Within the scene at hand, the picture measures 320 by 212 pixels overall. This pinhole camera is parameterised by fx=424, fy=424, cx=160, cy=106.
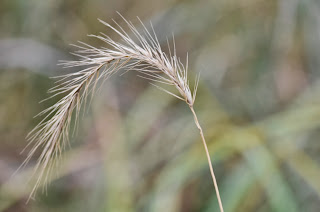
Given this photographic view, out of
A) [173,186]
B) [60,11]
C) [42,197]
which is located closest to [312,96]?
[173,186]

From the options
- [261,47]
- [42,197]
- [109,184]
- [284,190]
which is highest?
[261,47]

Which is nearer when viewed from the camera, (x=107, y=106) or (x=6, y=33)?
(x=107, y=106)

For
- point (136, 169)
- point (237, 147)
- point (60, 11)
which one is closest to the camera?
point (237, 147)

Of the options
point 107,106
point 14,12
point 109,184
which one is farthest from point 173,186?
point 14,12

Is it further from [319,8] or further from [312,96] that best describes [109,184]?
[319,8]

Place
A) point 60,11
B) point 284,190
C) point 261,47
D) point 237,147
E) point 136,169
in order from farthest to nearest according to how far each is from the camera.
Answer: point 60,11, point 261,47, point 136,169, point 237,147, point 284,190

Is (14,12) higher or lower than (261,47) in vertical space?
higher

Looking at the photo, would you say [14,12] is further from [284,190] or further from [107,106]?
[284,190]
